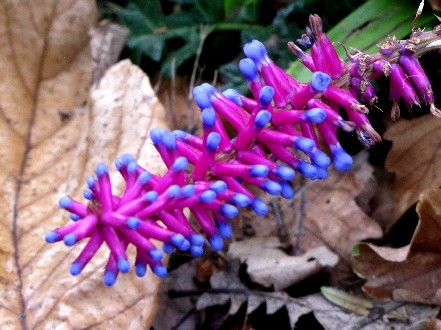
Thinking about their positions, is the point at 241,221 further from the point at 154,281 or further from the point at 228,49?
the point at 228,49

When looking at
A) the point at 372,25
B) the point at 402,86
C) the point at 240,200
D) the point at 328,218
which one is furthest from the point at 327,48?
the point at 328,218

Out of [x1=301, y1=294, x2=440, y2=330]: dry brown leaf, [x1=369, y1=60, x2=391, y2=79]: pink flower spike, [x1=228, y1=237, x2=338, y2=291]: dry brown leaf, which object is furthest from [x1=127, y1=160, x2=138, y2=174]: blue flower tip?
[x1=301, y1=294, x2=440, y2=330]: dry brown leaf

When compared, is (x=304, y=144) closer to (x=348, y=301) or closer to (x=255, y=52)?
(x=255, y=52)

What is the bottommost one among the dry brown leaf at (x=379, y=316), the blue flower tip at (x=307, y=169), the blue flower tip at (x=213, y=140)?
the dry brown leaf at (x=379, y=316)

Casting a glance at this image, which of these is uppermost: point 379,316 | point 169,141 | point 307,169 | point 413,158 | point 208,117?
point 208,117

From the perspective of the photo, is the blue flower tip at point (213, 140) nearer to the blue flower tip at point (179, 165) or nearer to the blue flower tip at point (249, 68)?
the blue flower tip at point (179, 165)

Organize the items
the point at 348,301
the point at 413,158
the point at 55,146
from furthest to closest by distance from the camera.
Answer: the point at 55,146 < the point at 413,158 < the point at 348,301

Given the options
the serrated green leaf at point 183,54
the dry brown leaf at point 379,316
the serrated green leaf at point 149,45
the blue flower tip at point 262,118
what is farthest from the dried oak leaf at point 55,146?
the blue flower tip at point 262,118

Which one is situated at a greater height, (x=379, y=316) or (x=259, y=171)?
(x=259, y=171)

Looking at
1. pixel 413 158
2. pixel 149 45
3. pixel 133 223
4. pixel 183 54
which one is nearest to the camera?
pixel 133 223
